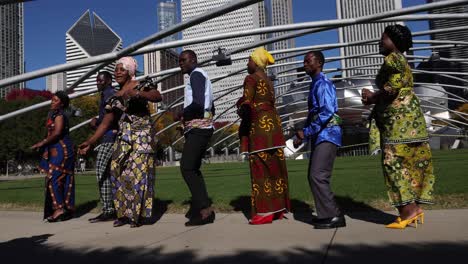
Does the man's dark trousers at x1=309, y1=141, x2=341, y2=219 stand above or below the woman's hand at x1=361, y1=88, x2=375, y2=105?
below

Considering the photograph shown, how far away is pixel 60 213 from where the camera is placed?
17.0ft

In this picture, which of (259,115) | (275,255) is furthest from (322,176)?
(275,255)

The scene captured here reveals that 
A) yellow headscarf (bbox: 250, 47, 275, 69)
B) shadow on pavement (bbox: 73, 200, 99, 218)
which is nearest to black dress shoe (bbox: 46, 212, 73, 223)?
shadow on pavement (bbox: 73, 200, 99, 218)

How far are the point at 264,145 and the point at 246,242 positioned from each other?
4.56 ft

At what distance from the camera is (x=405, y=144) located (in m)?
3.57

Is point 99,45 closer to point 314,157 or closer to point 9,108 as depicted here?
point 9,108

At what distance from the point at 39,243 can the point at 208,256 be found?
73.9 inches

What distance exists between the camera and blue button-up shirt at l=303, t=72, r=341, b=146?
391 centimetres

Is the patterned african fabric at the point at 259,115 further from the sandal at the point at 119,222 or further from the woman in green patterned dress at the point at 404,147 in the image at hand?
the sandal at the point at 119,222

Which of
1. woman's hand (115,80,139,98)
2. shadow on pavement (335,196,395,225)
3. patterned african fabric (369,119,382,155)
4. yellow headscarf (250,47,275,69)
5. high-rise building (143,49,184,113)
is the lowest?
shadow on pavement (335,196,395,225)

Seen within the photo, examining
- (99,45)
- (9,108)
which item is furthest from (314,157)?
(99,45)

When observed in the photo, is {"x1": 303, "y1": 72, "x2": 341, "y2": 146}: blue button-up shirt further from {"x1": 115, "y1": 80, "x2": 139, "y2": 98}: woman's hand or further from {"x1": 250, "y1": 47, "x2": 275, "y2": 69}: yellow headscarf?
{"x1": 115, "y1": 80, "x2": 139, "y2": 98}: woman's hand

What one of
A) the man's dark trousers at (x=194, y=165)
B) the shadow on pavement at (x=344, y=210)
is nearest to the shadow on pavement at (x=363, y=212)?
the shadow on pavement at (x=344, y=210)

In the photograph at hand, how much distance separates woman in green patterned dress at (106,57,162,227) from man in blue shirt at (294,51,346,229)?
1.73m
